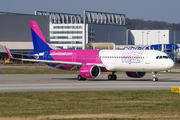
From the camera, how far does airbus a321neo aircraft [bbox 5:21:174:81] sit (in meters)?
36.8

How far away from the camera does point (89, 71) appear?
37500 millimetres

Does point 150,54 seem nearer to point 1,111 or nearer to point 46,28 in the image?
point 1,111

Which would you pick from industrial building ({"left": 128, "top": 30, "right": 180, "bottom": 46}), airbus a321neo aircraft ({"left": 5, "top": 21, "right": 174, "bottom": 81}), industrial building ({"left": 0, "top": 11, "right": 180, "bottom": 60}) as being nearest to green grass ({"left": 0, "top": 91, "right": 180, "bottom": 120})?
airbus a321neo aircraft ({"left": 5, "top": 21, "right": 174, "bottom": 81})

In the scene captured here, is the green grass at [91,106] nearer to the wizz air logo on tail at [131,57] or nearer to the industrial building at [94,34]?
the wizz air logo on tail at [131,57]

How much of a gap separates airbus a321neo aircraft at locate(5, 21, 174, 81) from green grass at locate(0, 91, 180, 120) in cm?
1376

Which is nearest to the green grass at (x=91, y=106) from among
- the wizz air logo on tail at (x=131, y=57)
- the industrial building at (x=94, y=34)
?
the wizz air logo on tail at (x=131, y=57)

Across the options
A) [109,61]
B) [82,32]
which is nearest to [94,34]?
[82,32]

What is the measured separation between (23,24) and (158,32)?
2966 inches

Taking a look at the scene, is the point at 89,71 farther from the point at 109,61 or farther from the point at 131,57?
the point at 131,57

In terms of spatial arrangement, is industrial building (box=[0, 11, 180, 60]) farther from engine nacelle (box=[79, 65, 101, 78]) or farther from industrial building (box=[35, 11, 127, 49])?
engine nacelle (box=[79, 65, 101, 78])

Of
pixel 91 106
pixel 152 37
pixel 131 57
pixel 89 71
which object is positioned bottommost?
pixel 91 106

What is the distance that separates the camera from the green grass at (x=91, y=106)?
15.2 meters

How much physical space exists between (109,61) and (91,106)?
70.3 feet

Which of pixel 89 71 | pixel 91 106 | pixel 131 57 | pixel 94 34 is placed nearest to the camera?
pixel 91 106
